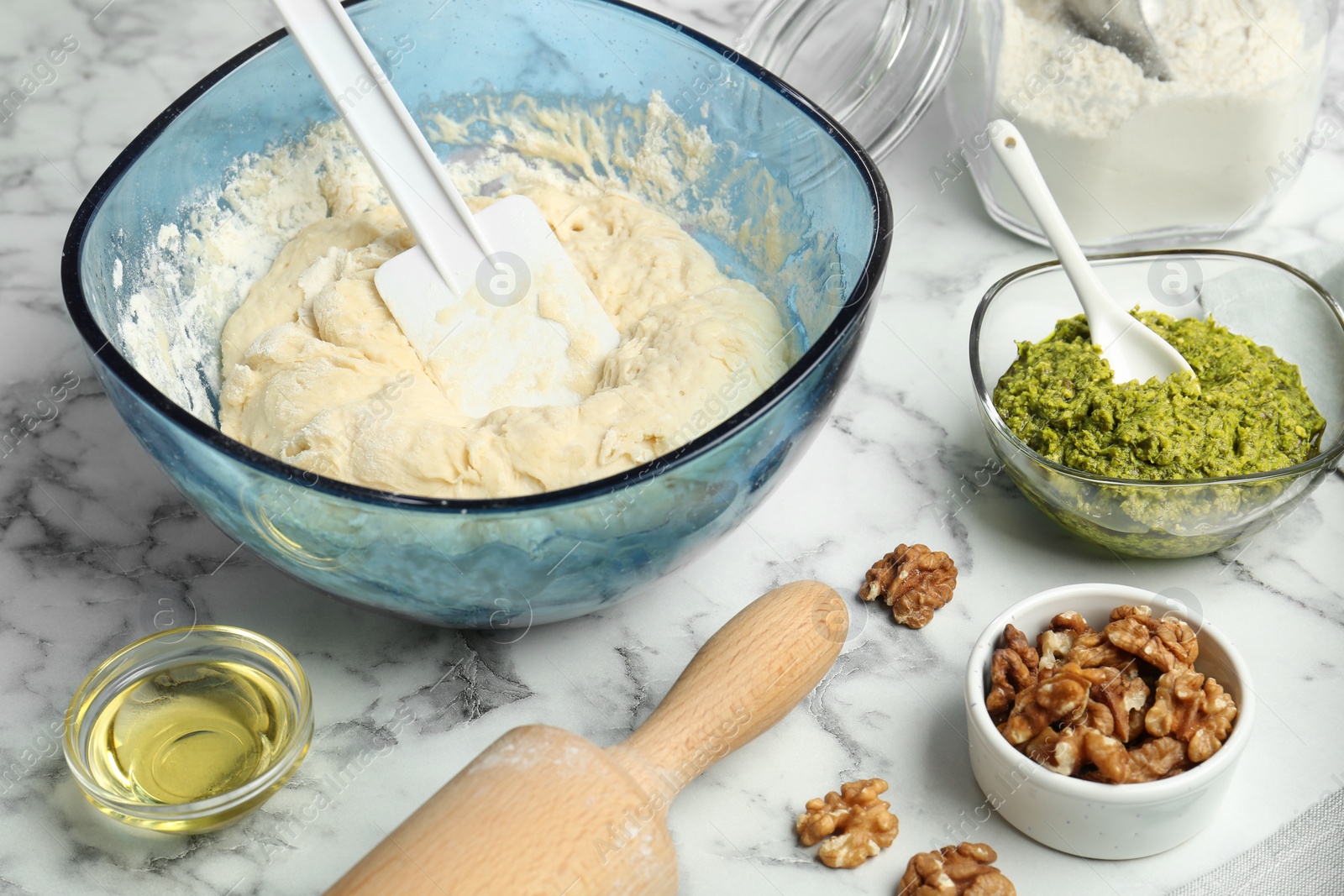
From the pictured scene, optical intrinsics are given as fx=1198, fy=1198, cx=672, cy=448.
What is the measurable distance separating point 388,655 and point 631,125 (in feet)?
2.41

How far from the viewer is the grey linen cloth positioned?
1013mm

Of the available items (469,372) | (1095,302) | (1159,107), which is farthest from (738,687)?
(1159,107)

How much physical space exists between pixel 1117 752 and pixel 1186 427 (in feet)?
1.25

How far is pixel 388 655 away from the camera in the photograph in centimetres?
120

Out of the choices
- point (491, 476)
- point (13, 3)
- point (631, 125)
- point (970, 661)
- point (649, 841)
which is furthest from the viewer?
point (13, 3)

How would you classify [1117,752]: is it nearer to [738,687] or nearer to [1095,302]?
[738,687]

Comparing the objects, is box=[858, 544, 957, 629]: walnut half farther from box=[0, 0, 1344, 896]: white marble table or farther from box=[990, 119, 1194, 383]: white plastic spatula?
box=[990, 119, 1194, 383]: white plastic spatula

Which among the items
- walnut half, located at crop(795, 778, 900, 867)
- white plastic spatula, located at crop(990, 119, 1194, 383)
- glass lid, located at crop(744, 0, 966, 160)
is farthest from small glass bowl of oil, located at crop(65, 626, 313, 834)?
glass lid, located at crop(744, 0, 966, 160)

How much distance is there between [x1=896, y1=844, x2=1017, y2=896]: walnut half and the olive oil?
0.56m

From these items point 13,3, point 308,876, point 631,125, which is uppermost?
point 13,3

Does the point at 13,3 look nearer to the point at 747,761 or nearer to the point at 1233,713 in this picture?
the point at 747,761

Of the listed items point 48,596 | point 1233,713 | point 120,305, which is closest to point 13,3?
point 120,305

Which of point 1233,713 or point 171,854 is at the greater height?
point 171,854

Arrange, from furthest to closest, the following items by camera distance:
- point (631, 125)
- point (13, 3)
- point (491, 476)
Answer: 1. point (13, 3)
2. point (631, 125)
3. point (491, 476)
